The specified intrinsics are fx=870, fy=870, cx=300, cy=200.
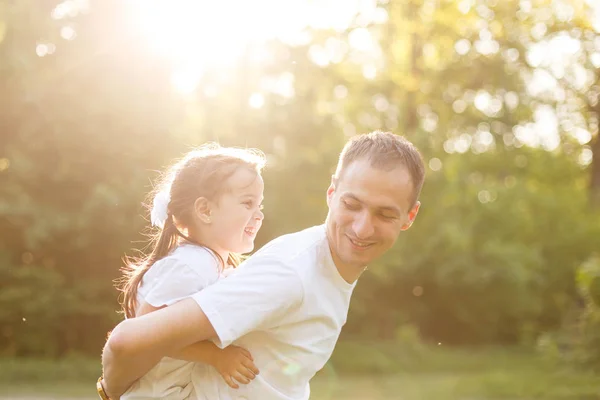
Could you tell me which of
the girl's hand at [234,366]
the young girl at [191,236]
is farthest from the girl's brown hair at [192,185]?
the girl's hand at [234,366]

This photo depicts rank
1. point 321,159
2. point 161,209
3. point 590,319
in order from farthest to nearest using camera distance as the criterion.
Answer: point 321,159, point 590,319, point 161,209

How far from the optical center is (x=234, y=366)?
2865 millimetres

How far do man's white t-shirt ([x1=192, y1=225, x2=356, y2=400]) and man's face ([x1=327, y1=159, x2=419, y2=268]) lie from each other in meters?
0.07

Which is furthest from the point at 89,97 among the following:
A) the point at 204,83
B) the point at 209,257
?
the point at 209,257

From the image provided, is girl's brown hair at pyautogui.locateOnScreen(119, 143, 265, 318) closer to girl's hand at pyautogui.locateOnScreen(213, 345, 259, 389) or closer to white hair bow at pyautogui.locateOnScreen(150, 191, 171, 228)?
white hair bow at pyautogui.locateOnScreen(150, 191, 171, 228)

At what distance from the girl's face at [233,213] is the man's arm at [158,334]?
76 centimetres

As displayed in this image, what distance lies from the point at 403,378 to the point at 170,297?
15588mm

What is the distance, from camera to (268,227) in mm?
19516

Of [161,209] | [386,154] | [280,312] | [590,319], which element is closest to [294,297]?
[280,312]

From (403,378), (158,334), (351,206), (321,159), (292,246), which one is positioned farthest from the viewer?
(321,159)

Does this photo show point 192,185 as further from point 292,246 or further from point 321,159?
point 321,159

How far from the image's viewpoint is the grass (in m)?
14.8

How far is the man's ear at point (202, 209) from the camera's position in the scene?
351 cm

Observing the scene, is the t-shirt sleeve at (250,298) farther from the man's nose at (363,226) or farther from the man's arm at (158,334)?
the man's nose at (363,226)
